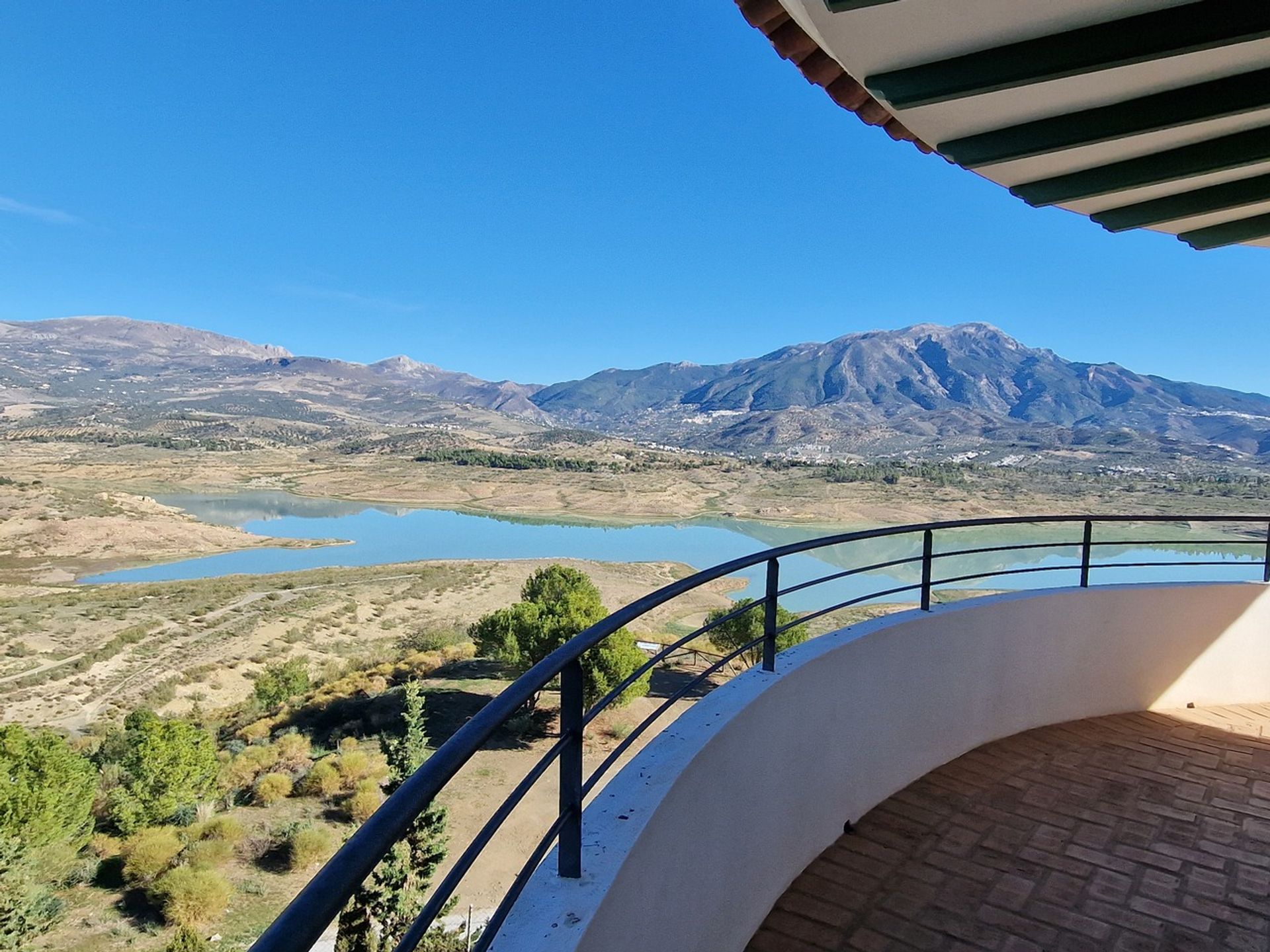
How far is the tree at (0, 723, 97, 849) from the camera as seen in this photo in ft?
40.8

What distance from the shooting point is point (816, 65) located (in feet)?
6.59

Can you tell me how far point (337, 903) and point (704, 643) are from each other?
27.2 m

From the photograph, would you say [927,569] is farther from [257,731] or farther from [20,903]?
[257,731]

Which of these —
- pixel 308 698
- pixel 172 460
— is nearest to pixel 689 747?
pixel 308 698

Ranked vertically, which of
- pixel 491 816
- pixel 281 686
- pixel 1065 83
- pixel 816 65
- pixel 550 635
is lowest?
pixel 281 686

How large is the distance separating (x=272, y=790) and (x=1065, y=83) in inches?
653

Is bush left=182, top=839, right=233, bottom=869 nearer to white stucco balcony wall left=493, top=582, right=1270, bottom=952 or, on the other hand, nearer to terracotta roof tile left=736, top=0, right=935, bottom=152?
white stucco balcony wall left=493, top=582, right=1270, bottom=952

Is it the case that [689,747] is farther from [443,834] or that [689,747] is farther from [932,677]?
[443,834]

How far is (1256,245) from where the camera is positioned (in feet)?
9.82

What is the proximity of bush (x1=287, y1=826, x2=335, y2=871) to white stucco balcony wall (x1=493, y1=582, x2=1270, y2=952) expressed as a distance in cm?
1200

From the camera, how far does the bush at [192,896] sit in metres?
10.3

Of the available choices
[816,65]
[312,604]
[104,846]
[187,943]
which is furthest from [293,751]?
[816,65]

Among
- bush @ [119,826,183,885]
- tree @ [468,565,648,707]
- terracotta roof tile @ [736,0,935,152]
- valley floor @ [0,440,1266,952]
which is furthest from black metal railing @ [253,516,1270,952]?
tree @ [468,565,648,707]

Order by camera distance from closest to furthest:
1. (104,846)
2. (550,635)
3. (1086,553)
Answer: (1086,553) < (104,846) < (550,635)
